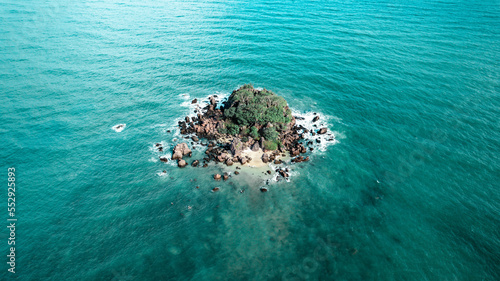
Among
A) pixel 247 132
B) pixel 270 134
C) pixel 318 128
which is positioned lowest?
pixel 318 128

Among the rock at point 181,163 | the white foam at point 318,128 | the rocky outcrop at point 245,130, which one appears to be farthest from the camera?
the white foam at point 318,128

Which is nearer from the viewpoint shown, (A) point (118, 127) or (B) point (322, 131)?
(B) point (322, 131)

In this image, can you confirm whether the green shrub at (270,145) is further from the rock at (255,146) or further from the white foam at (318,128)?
the white foam at (318,128)

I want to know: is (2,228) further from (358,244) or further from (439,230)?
(439,230)

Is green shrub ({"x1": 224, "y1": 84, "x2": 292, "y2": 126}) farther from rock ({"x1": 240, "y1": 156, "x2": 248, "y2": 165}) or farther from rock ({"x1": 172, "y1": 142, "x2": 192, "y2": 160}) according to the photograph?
rock ({"x1": 172, "y1": 142, "x2": 192, "y2": 160})

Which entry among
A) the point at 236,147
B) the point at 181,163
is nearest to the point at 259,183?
the point at 236,147

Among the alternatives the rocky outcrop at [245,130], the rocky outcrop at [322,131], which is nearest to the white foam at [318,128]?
the rocky outcrop at [322,131]

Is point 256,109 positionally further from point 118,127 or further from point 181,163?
point 118,127
